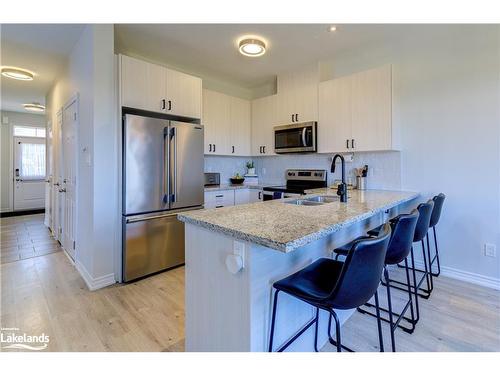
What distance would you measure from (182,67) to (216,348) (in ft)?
12.1

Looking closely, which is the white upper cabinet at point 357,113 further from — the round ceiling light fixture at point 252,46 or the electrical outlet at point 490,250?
the electrical outlet at point 490,250

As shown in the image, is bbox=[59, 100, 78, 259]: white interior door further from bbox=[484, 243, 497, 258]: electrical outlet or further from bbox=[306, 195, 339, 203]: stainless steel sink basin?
bbox=[484, 243, 497, 258]: electrical outlet

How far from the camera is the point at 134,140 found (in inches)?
106

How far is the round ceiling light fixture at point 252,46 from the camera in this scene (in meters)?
2.96

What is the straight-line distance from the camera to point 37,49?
3.21 m

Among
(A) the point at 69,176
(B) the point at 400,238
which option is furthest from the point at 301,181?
(A) the point at 69,176

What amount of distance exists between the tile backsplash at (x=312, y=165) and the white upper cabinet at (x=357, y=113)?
10.9 inches

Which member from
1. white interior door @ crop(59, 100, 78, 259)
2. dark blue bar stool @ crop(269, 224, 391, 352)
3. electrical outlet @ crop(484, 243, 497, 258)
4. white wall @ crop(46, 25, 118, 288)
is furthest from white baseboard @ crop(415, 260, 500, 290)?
white interior door @ crop(59, 100, 78, 259)

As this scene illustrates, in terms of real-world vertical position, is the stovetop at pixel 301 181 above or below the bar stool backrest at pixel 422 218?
above

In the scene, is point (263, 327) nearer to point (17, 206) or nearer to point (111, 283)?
point (111, 283)

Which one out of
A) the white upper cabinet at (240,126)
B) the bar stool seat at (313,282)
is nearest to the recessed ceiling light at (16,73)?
the white upper cabinet at (240,126)

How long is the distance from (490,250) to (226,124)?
362 centimetres

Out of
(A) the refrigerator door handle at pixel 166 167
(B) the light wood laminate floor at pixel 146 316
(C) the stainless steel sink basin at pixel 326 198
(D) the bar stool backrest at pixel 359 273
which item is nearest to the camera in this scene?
(D) the bar stool backrest at pixel 359 273
